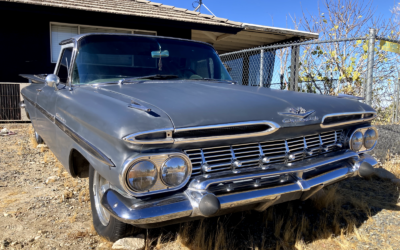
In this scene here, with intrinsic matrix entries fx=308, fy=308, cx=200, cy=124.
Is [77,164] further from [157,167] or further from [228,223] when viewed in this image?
[228,223]

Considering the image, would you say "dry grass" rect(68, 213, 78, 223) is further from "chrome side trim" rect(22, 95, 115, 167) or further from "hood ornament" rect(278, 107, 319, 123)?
"hood ornament" rect(278, 107, 319, 123)

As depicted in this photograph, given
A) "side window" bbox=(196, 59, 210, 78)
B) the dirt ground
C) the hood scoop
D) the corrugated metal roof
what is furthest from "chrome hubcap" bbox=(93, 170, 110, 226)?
the corrugated metal roof

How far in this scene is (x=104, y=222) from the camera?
2287mm

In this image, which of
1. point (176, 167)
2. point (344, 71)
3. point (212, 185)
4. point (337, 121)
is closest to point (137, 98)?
point (176, 167)

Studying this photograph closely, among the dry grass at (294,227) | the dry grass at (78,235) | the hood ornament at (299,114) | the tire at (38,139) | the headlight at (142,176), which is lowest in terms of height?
the dry grass at (294,227)

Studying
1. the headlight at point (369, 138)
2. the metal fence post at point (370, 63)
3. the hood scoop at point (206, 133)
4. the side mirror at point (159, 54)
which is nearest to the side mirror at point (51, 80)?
the side mirror at point (159, 54)

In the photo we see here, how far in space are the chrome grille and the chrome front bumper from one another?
60 millimetres

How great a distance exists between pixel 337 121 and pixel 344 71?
5837 mm

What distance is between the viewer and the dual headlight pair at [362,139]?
8.46 ft

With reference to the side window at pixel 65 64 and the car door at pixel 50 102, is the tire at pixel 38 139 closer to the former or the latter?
the car door at pixel 50 102

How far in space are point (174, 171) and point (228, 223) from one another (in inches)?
46.3

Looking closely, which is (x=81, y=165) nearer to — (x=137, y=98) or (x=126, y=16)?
(x=137, y=98)

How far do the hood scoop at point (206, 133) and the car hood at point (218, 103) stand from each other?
32mm

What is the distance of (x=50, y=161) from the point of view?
4.32 meters
